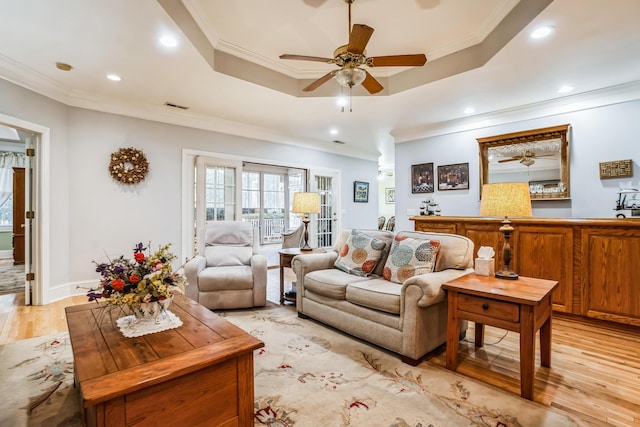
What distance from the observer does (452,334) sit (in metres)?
2.13

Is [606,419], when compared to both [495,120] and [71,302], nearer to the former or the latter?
[495,120]

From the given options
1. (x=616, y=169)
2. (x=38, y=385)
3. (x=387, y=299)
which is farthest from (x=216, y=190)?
(x=616, y=169)

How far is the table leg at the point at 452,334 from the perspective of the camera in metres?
2.12

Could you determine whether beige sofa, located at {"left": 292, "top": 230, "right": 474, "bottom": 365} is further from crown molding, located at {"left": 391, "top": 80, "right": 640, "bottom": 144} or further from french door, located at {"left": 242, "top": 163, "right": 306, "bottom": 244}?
french door, located at {"left": 242, "top": 163, "right": 306, "bottom": 244}

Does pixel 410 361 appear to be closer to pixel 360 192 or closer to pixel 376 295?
pixel 376 295

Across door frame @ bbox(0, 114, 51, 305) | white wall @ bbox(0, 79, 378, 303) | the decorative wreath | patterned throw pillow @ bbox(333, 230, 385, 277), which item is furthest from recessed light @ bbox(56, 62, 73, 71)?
patterned throw pillow @ bbox(333, 230, 385, 277)

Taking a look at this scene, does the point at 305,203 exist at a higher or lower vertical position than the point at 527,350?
higher

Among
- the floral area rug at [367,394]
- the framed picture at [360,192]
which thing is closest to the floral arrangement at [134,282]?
the floral area rug at [367,394]

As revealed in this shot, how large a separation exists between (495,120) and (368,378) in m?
4.04

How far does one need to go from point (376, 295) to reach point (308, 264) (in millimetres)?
939

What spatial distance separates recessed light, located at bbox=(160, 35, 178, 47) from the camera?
2553mm

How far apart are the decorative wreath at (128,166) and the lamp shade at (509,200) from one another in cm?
423

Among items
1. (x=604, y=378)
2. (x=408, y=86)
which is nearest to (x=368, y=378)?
(x=604, y=378)

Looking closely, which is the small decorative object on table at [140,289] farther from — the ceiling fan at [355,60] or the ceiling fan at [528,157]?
the ceiling fan at [528,157]
